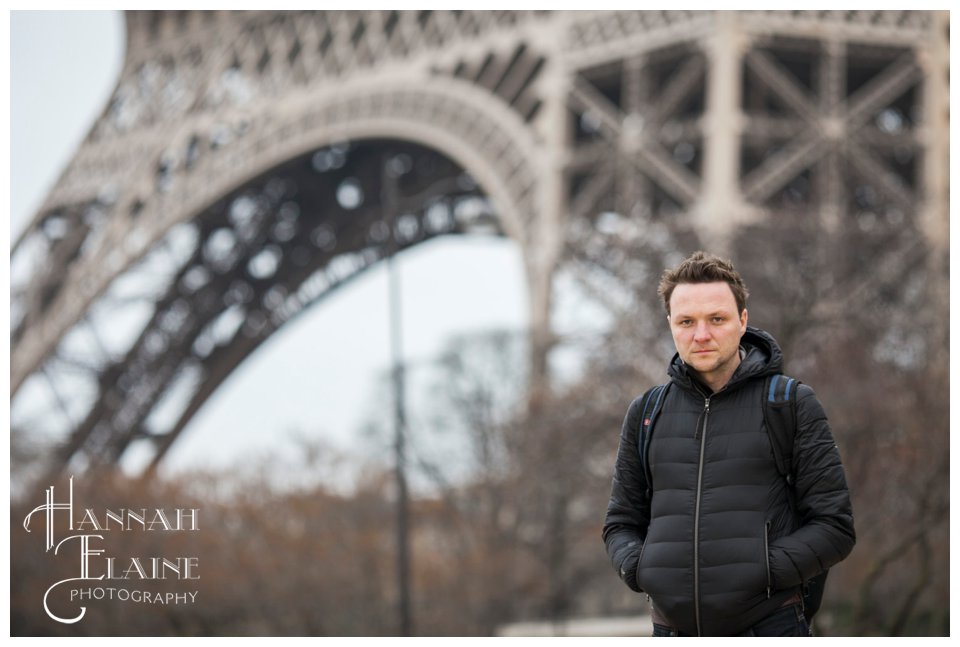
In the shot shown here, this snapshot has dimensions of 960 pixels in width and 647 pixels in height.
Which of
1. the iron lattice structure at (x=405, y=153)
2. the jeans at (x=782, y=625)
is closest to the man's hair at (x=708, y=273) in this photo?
the jeans at (x=782, y=625)

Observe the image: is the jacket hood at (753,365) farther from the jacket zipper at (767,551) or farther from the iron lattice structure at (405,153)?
the iron lattice structure at (405,153)

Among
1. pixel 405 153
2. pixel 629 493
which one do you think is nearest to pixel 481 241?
pixel 405 153

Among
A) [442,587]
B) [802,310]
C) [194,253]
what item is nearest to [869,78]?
[802,310]

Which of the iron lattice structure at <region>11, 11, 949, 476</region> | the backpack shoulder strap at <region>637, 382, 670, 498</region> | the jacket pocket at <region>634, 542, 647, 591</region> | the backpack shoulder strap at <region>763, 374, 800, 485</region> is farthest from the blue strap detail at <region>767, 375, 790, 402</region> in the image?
the iron lattice structure at <region>11, 11, 949, 476</region>

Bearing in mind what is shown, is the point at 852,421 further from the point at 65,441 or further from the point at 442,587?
the point at 65,441

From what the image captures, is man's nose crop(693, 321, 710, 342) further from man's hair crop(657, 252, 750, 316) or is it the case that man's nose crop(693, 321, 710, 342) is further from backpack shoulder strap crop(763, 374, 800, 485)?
backpack shoulder strap crop(763, 374, 800, 485)

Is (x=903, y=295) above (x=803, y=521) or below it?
above
